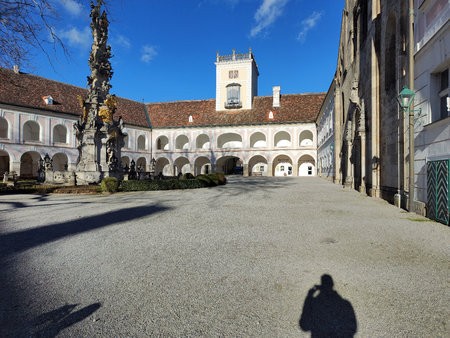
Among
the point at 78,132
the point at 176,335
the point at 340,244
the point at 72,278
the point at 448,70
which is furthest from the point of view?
the point at 78,132

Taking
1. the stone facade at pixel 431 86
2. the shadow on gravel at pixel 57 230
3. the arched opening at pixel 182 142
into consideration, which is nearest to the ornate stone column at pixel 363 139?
the stone facade at pixel 431 86

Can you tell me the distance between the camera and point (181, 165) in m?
44.0

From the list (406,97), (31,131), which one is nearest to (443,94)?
(406,97)

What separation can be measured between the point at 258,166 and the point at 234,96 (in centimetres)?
1171

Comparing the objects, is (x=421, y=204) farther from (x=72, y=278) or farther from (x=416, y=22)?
(x=72, y=278)

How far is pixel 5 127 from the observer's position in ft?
96.4

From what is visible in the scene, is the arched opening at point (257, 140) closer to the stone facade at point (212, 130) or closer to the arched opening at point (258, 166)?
the stone facade at point (212, 130)

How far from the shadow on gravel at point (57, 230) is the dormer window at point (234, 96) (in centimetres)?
3558

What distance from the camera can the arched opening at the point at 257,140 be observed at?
40.7m

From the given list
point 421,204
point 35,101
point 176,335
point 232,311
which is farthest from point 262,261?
point 35,101

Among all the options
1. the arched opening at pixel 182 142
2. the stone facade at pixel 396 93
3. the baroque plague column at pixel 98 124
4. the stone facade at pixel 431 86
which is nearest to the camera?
the stone facade at pixel 431 86

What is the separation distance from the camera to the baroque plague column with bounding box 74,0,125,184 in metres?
16.5

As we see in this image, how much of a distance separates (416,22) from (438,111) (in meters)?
2.80

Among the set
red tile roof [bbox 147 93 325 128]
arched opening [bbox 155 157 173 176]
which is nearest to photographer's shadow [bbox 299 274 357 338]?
red tile roof [bbox 147 93 325 128]
